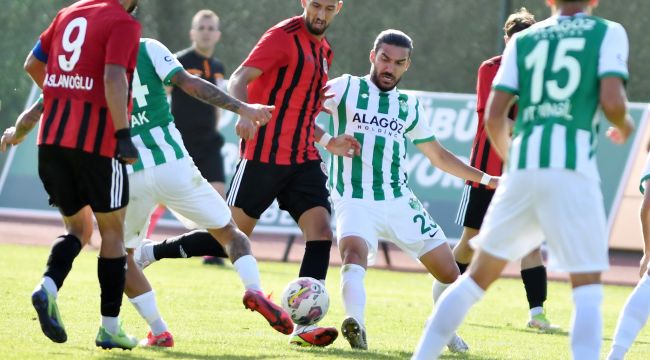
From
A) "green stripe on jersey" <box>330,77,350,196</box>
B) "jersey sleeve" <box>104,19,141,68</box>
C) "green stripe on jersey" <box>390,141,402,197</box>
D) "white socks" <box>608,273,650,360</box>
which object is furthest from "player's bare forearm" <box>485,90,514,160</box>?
"green stripe on jersey" <box>330,77,350,196</box>

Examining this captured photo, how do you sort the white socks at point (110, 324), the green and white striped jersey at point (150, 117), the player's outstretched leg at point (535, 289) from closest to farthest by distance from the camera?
the white socks at point (110, 324), the green and white striped jersey at point (150, 117), the player's outstretched leg at point (535, 289)

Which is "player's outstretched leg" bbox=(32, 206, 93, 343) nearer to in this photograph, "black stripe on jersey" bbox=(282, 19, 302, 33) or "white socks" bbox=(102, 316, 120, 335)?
"white socks" bbox=(102, 316, 120, 335)

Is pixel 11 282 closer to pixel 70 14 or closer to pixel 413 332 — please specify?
pixel 413 332

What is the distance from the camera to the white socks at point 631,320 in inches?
259

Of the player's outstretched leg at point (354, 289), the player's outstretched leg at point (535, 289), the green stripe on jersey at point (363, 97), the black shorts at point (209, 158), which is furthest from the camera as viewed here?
the black shorts at point (209, 158)

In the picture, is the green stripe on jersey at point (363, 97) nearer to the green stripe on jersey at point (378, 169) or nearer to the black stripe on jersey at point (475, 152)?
the green stripe on jersey at point (378, 169)

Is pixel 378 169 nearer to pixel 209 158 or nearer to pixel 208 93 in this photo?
pixel 208 93

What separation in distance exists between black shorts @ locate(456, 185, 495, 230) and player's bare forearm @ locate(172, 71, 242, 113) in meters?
3.30

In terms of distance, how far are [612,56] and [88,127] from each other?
2.67 m

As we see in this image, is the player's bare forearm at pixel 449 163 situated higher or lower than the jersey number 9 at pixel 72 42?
lower

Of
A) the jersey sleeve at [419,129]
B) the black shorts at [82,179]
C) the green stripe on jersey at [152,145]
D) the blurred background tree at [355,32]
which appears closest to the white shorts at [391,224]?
the jersey sleeve at [419,129]

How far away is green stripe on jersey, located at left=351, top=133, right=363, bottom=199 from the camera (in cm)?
797

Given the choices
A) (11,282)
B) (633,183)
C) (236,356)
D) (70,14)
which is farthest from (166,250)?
(633,183)

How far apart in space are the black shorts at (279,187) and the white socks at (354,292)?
551 mm
